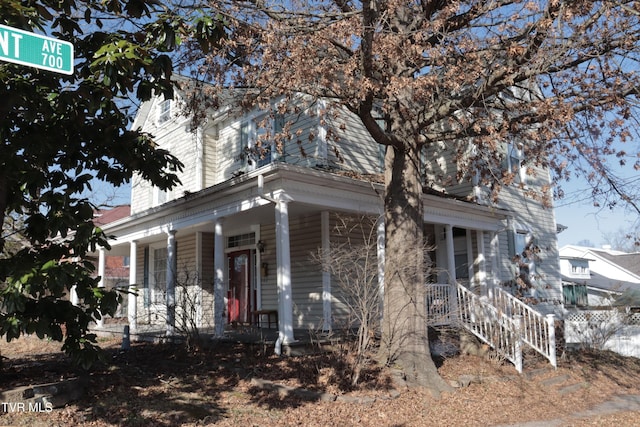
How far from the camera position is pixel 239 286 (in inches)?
608

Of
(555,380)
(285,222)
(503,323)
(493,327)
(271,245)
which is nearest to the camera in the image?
(285,222)

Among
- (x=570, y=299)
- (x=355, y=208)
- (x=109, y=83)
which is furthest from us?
(x=570, y=299)

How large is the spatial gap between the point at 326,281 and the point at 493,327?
366 cm

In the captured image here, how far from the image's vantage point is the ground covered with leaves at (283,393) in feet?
22.0

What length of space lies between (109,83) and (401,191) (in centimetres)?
569

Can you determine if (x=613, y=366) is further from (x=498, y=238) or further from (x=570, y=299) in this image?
(x=570, y=299)

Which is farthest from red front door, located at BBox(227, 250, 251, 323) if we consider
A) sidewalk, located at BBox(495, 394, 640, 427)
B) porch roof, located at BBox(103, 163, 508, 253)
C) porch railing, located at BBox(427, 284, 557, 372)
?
sidewalk, located at BBox(495, 394, 640, 427)

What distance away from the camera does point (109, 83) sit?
5.66 meters

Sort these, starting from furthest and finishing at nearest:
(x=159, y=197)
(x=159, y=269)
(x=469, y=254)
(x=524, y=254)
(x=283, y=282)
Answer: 1. (x=159, y=197)
2. (x=159, y=269)
3. (x=524, y=254)
4. (x=469, y=254)
5. (x=283, y=282)

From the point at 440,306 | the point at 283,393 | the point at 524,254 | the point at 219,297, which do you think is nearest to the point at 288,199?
the point at 219,297

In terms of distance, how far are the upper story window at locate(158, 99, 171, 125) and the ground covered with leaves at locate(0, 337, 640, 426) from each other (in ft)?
34.8

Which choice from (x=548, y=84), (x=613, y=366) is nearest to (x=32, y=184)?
(x=548, y=84)

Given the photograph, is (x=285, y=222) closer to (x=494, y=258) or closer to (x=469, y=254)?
(x=469, y=254)

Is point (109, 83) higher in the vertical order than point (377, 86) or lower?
lower
